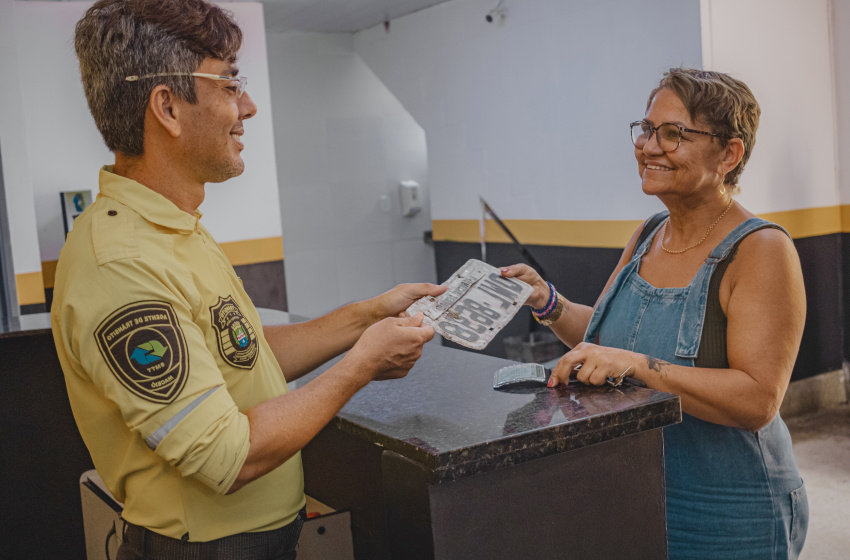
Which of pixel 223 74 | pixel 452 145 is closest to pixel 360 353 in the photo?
pixel 223 74

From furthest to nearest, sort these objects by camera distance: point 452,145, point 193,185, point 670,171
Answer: point 452,145 → point 670,171 → point 193,185

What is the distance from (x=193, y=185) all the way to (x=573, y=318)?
103 cm

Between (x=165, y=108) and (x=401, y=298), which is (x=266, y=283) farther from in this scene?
(x=165, y=108)

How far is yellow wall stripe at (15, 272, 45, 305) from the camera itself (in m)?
4.45

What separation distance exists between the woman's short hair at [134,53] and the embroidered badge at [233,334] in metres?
0.27

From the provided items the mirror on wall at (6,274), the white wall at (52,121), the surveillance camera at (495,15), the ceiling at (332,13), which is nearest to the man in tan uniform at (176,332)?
the mirror on wall at (6,274)

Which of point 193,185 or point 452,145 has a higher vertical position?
point 452,145

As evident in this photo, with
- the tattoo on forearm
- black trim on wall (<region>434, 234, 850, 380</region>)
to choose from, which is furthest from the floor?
the tattoo on forearm

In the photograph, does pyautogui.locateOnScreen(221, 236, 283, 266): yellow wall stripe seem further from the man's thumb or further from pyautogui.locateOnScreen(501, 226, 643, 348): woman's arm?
the man's thumb

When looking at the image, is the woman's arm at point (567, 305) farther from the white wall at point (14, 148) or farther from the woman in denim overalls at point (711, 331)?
the white wall at point (14, 148)

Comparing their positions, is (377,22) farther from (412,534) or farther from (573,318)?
(412,534)

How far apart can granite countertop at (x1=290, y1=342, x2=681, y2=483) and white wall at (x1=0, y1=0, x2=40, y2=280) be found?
3.67 meters

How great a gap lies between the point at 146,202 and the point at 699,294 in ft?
3.40

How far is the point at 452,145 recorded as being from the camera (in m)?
6.00
